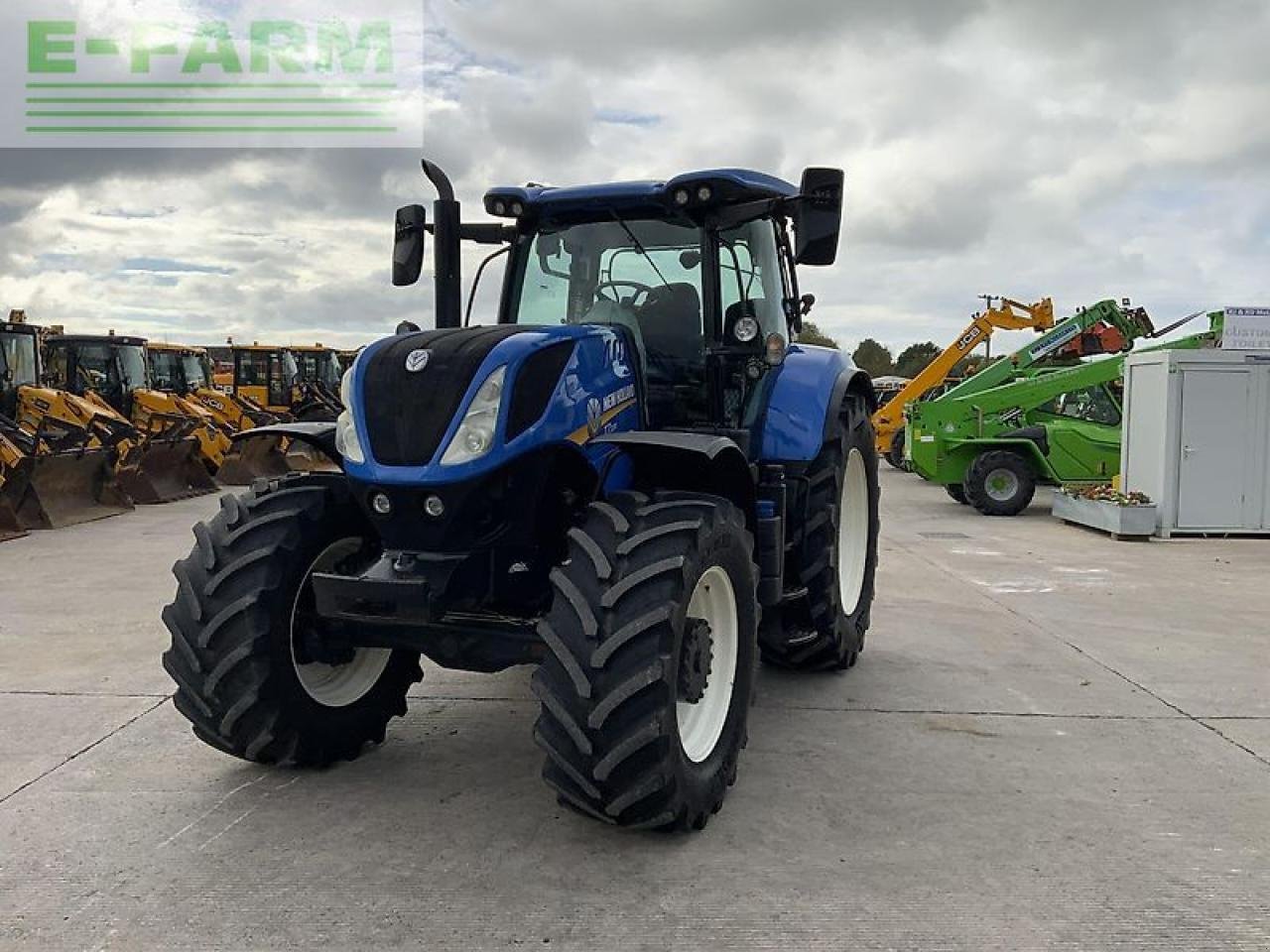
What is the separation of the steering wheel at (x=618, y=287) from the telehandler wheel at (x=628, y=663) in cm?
134

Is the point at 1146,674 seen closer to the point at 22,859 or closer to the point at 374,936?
the point at 374,936

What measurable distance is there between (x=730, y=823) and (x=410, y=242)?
2889mm

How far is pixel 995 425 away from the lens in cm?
1397

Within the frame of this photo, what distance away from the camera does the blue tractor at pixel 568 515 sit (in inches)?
121

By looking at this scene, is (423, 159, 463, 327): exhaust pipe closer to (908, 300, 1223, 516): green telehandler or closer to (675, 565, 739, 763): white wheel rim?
(675, 565, 739, 763): white wheel rim

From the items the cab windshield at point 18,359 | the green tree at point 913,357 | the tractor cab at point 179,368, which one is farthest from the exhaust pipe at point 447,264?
the green tree at point 913,357

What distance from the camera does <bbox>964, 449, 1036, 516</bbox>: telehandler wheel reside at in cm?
1329

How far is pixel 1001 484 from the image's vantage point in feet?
43.9

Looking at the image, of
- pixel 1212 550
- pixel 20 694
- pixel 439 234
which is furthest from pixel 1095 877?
pixel 1212 550

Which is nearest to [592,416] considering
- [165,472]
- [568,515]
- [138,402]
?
[568,515]

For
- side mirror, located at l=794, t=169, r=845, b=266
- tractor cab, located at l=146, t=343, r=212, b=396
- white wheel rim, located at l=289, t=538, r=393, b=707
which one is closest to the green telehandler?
side mirror, located at l=794, t=169, r=845, b=266

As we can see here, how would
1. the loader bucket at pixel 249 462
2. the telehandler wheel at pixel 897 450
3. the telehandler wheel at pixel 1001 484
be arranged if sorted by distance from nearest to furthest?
the telehandler wheel at pixel 1001 484 < the loader bucket at pixel 249 462 < the telehandler wheel at pixel 897 450

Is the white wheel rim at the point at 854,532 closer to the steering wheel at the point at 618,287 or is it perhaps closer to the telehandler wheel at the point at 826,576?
the telehandler wheel at the point at 826,576

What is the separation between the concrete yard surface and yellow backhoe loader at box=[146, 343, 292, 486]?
10.7m
